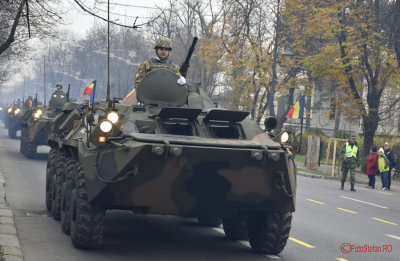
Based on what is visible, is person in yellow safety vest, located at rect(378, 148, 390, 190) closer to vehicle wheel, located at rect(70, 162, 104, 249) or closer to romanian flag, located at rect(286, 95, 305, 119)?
romanian flag, located at rect(286, 95, 305, 119)

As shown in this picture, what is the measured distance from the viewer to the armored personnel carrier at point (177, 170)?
7211 millimetres

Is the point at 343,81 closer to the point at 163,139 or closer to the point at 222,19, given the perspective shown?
the point at 222,19

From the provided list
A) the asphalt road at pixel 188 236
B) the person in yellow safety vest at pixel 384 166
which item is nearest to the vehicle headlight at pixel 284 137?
the asphalt road at pixel 188 236

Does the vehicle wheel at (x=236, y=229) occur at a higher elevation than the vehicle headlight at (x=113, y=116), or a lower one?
lower

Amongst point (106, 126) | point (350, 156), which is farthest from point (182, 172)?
point (350, 156)

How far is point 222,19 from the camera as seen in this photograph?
42938 millimetres

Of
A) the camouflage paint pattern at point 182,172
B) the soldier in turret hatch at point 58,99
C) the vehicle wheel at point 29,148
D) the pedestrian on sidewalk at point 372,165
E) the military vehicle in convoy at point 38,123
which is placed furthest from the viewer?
the pedestrian on sidewalk at point 372,165

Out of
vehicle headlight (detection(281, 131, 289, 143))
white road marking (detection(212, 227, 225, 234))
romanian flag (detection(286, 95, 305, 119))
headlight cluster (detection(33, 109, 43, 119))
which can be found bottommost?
white road marking (detection(212, 227, 225, 234))

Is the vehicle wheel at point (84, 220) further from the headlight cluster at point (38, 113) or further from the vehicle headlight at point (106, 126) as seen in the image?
the headlight cluster at point (38, 113)

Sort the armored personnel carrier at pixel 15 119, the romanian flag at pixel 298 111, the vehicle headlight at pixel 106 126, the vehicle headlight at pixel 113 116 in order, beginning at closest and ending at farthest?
the vehicle headlight at pixel 106 126 → the vehicle headlight at pixel 113 116 → the romanian flag at pixel 298 111 → the armored personnel carrier at pixel 15 119

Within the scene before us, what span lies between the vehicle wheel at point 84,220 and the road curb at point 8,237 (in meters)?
0.67

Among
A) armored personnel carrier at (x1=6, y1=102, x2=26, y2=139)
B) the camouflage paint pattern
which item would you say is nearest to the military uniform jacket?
the camouflage paint pattern

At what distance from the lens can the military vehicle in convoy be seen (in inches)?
829

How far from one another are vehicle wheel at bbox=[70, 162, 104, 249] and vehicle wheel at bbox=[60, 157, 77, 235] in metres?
0.63
